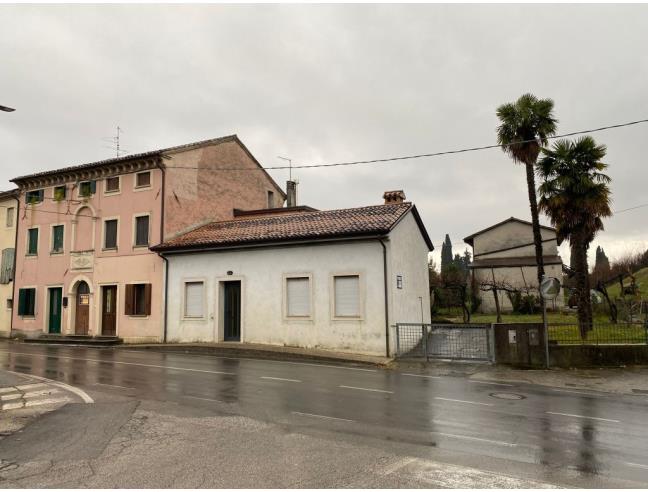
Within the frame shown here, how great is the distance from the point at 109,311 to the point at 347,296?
13678 mm

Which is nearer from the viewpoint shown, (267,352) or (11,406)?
(11,406)

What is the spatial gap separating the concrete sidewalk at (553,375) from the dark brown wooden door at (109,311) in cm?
1581

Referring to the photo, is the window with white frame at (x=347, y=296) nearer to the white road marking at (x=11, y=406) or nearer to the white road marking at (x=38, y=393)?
the white road marking at (x=38, y=393)

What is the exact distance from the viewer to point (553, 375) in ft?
44.7

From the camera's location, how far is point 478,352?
1555 centimetres

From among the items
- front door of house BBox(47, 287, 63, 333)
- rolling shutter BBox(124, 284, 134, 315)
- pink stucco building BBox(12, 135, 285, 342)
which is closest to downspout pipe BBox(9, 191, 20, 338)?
pink stucco building BBox(12, 135, 285, 342)

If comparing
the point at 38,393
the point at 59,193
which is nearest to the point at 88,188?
the point at 59,193

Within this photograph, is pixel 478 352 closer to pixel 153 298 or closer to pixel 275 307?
pixel 275 307

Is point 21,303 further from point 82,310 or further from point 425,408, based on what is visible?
point 425,408

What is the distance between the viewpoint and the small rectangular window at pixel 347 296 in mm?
18516

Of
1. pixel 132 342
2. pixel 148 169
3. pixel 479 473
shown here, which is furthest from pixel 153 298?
pixel 479 473

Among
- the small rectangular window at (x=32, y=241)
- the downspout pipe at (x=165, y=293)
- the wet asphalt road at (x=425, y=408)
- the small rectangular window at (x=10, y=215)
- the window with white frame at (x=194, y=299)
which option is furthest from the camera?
the small rectangular window at (x=10, y=215)

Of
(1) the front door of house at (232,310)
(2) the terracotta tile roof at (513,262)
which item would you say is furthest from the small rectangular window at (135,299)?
(2) the terracotta tile roof at (513,262)

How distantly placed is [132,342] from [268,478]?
2044cm
